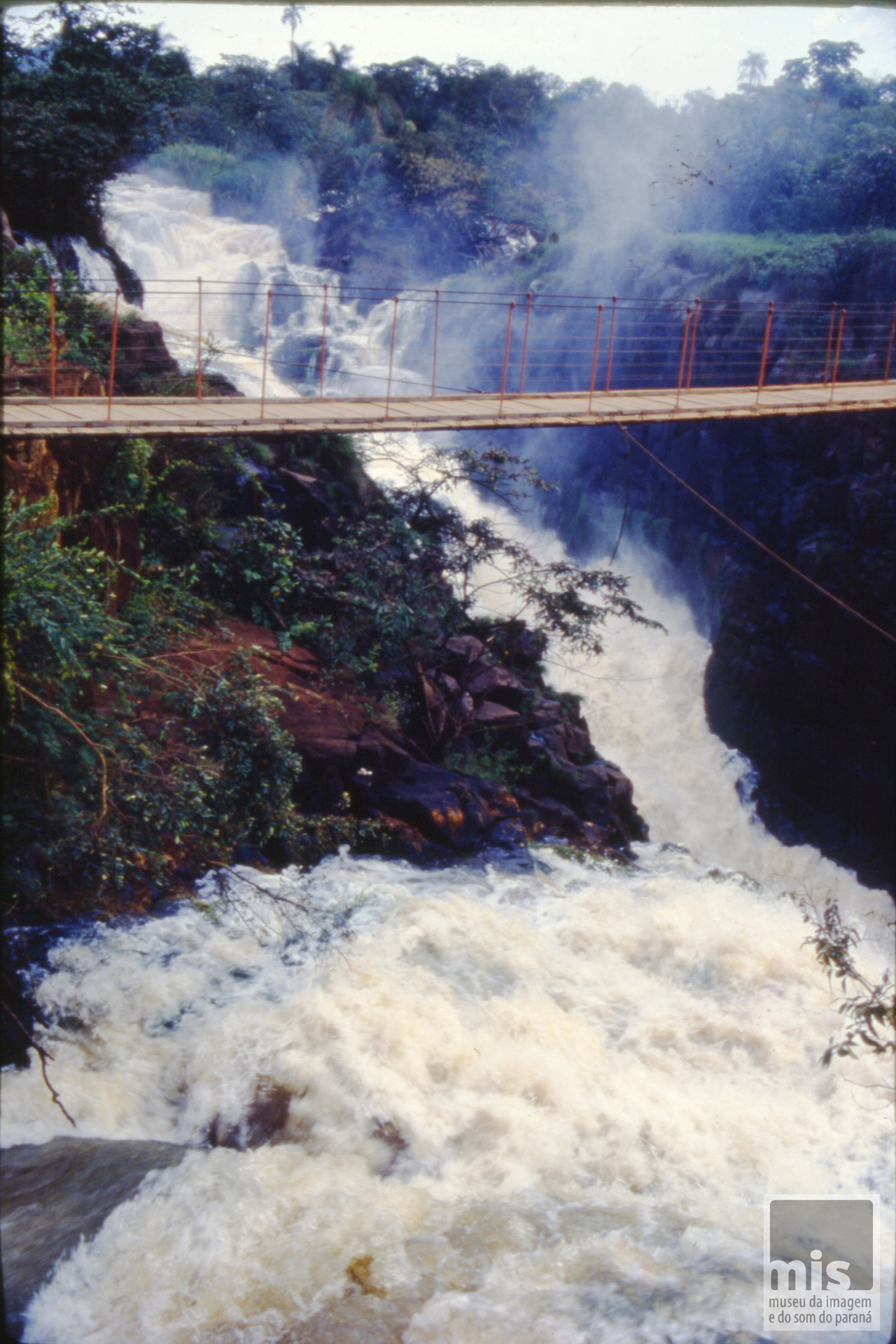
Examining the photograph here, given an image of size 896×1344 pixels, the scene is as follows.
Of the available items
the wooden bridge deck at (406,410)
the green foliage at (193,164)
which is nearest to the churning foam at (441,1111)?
the wooden bridge deck at (406,410)

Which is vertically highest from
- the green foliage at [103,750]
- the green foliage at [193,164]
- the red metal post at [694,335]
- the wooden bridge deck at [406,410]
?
the green foliage at [193,164]

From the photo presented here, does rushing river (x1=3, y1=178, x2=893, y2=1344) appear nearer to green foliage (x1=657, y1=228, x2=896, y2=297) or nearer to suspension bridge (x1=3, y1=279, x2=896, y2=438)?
suspension bridge (x1=3, y1=279, x2=896, y2=438)

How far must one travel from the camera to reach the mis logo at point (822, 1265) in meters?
3.49

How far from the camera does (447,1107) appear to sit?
15.4 ft

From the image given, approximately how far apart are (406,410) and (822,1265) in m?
5.72

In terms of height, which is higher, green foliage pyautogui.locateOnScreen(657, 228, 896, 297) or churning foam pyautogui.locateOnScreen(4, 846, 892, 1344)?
green foliage pyautogui.locateOnScreen(657, 228, 896, 297)

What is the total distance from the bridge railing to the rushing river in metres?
7.62

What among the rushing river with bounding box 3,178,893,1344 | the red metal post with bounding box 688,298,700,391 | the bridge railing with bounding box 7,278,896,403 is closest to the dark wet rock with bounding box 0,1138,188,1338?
the rushing river with bounding box 3,178,893,1344

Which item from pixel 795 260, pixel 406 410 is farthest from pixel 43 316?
pixel 795 260

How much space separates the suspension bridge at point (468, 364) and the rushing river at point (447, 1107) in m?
3.21

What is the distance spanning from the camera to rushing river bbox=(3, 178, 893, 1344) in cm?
353

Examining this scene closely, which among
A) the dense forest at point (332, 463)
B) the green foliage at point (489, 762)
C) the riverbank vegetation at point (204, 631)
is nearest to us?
the riverbank vegetation at point (204, 631)

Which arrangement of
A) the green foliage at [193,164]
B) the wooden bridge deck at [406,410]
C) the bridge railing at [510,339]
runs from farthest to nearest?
the green foliage at [193,164]
the bridge railing at [510,339]
the wooden bridge deck at [406,410]

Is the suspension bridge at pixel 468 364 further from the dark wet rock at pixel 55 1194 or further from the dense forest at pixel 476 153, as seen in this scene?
the dark wet rock at pixel 55 1194
